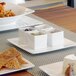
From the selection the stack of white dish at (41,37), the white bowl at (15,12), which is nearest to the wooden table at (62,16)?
the white bowl at (15,12)

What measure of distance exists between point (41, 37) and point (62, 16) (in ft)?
1.90

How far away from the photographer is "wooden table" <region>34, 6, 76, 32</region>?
1.35 meters

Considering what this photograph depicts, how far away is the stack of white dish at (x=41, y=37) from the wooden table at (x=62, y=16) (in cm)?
28

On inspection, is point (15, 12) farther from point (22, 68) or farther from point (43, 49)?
point (22, 68)

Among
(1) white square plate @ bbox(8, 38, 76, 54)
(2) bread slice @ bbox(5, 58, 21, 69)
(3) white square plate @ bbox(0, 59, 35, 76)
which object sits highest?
(2) bread slice @ bbox(5, 58, 21, 69)

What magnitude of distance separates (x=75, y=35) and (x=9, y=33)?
0.29 metres

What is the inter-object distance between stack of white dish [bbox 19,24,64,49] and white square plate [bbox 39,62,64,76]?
0.43 feet

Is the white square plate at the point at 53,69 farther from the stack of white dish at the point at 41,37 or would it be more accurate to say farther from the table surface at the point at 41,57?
the stack of white dish at the point at 41,37

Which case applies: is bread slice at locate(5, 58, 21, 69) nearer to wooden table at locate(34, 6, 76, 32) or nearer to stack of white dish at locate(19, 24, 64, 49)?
stack of white dish at locate(19, 24, 64, 49)

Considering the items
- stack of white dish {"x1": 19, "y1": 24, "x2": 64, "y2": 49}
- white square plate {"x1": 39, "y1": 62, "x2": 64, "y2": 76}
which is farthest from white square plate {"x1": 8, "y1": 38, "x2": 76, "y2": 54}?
white square plate {"x1": 39, "y1": 62, "x2": 64, "y2": 76}

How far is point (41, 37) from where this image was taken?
0.94 meters

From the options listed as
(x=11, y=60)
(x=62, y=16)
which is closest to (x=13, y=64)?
(x=11, y=60)

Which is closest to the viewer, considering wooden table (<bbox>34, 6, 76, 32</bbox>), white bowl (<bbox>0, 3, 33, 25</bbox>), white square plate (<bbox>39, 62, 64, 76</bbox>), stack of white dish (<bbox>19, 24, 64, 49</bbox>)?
white square plate (<bbox>39, 62, 64, 76</bbox>)

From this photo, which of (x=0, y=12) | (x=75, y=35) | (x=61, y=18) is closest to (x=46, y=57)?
(x=75, y=35)
